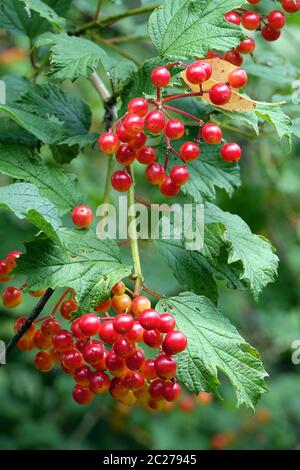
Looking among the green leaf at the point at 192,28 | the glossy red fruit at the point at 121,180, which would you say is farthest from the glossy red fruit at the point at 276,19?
the glossy red fruit at the point at 121,180

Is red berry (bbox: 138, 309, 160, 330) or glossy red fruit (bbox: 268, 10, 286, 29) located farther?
glossy red fruit (bbox: 268, 10, 286, 29)

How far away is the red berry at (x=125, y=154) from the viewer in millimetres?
1053

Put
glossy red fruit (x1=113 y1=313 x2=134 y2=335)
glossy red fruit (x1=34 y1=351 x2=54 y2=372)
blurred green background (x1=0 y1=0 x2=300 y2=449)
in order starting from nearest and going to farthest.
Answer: glossy red fruit (x1=113 y1=313 x2=134 y2=335)
glossy red fruit (x1=34 y1=351 x2=54 y2=372)
blurred green background (x1=0 y1=0 x2=300 y2=449)

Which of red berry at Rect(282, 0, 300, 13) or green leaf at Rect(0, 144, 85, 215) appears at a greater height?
red berry at Rect(282, 0, 300, 13)

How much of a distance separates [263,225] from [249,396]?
5.70 ft

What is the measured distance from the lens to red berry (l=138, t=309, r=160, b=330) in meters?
0.92

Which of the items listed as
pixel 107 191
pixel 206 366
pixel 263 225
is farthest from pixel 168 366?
pixel 263 225

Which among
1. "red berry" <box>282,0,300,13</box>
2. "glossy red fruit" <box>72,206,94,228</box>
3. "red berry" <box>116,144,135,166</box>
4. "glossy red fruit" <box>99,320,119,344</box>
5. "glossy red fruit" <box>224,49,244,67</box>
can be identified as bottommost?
"glossy red fruit" <box>99,320,119,344</box>

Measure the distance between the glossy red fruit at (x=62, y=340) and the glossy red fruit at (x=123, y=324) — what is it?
0.12 meters

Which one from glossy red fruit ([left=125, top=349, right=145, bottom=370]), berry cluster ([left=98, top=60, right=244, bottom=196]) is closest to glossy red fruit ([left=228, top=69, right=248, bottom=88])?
berry cluster ([left=98, top=60, right=244, bottom=196])

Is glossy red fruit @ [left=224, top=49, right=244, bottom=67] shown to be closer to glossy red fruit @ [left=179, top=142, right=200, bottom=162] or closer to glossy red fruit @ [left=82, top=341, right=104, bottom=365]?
glossy red fruit @ [left=179, top=142, right=200, bottom=162]

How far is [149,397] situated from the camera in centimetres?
106

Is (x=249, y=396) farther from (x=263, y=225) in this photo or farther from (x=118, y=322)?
(x=263, y=225)

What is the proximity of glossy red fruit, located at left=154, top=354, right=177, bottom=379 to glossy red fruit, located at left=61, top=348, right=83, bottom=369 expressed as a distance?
124 mm
